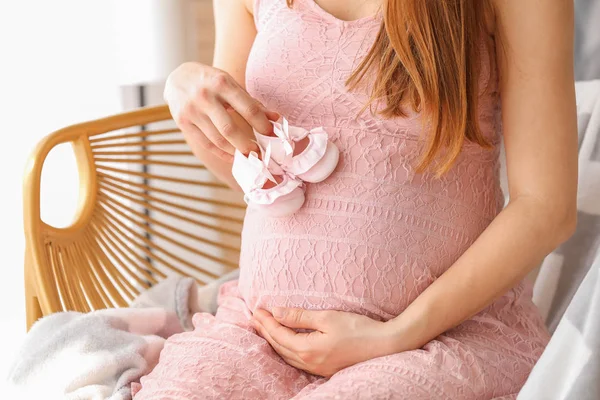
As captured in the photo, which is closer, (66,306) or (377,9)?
(377,9)

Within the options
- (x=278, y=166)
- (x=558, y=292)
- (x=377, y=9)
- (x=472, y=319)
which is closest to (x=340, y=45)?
(x=377, y=9)

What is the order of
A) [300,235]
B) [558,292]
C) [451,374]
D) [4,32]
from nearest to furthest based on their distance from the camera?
1. [451,374]
2. [300,235]
3. [558,292]
4. [4,32]

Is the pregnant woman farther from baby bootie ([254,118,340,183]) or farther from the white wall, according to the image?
the white wall

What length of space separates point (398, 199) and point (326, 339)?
20cm

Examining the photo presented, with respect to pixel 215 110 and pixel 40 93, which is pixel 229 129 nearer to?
pixel 215 110

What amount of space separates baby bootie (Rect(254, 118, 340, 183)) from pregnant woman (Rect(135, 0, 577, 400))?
21 mm

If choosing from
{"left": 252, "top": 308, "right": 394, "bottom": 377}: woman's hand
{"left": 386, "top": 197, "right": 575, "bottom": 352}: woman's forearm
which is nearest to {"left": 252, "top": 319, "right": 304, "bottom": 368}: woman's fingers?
{"left": 252, "top": 308, "right": 394, "bottom": 377}: woman's hand

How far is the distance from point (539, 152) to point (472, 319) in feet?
0.76

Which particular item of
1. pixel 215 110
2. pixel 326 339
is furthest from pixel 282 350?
pixel 215 110

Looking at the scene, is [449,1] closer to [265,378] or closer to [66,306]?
[265,378]

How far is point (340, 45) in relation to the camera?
1067 millimetres

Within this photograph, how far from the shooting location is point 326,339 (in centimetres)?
98

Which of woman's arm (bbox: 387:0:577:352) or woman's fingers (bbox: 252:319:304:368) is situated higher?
woman's arm (bbox: 387:0:577:352)

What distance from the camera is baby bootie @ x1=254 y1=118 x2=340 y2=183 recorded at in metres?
0.98
